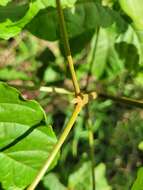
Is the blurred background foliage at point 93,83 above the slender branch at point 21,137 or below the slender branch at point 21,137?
below

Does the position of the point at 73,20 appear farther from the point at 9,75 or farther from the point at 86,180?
the point at 9,75

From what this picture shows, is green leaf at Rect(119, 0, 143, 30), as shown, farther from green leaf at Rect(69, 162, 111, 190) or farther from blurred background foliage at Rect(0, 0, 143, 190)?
green leaf at Rect(69, 162, 111, 190)

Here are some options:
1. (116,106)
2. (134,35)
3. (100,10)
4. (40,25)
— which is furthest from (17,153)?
(116,106)

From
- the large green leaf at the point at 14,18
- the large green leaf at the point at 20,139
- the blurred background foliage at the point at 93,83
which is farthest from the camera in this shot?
the blurred background foliage at the point at 93,83

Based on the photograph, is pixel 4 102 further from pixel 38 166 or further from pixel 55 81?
pixel 55 81

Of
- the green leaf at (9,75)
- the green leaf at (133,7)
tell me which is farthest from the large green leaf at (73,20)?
the green leaf at (9,75)

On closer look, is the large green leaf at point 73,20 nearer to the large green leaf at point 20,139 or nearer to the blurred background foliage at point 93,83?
the blurred background foliage at point 93,83

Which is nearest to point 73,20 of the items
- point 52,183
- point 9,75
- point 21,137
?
point 21,137

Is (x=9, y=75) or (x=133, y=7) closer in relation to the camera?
(x=133, y=7)
